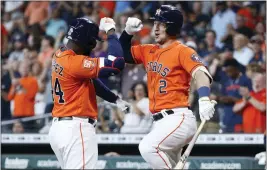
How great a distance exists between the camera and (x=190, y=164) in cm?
960

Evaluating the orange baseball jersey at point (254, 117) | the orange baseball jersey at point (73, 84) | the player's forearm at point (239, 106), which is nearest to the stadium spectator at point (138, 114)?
the player's forearm at point (239, 106)

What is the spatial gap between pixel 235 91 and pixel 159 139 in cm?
390

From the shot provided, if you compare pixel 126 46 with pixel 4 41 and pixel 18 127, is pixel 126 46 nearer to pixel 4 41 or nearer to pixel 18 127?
pixel 18 127

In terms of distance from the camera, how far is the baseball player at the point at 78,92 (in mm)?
6188

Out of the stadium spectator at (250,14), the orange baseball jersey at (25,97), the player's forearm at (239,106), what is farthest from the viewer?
the orange baseball jersey at (25,97)

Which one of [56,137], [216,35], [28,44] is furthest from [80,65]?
[28,44]

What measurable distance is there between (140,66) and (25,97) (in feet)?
6.38

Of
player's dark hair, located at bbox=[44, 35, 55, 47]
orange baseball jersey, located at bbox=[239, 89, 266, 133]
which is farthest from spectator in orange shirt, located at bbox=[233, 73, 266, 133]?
player's dark hair, located at bbox=[44, 35, 55, 47]

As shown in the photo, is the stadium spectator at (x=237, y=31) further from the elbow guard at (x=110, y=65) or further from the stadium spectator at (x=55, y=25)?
the elbow guard at (x=110, y=65)

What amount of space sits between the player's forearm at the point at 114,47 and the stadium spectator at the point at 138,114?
11.3 feet

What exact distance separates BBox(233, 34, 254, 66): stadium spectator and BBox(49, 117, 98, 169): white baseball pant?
4413 mm

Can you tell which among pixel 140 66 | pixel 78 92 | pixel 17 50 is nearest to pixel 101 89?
pixel 78 92

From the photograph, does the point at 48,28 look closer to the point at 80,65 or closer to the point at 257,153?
the point at 257,153

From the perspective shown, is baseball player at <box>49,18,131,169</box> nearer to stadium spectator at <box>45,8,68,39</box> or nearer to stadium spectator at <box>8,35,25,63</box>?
stadium spectator at <box>8,35,25,63</box>
